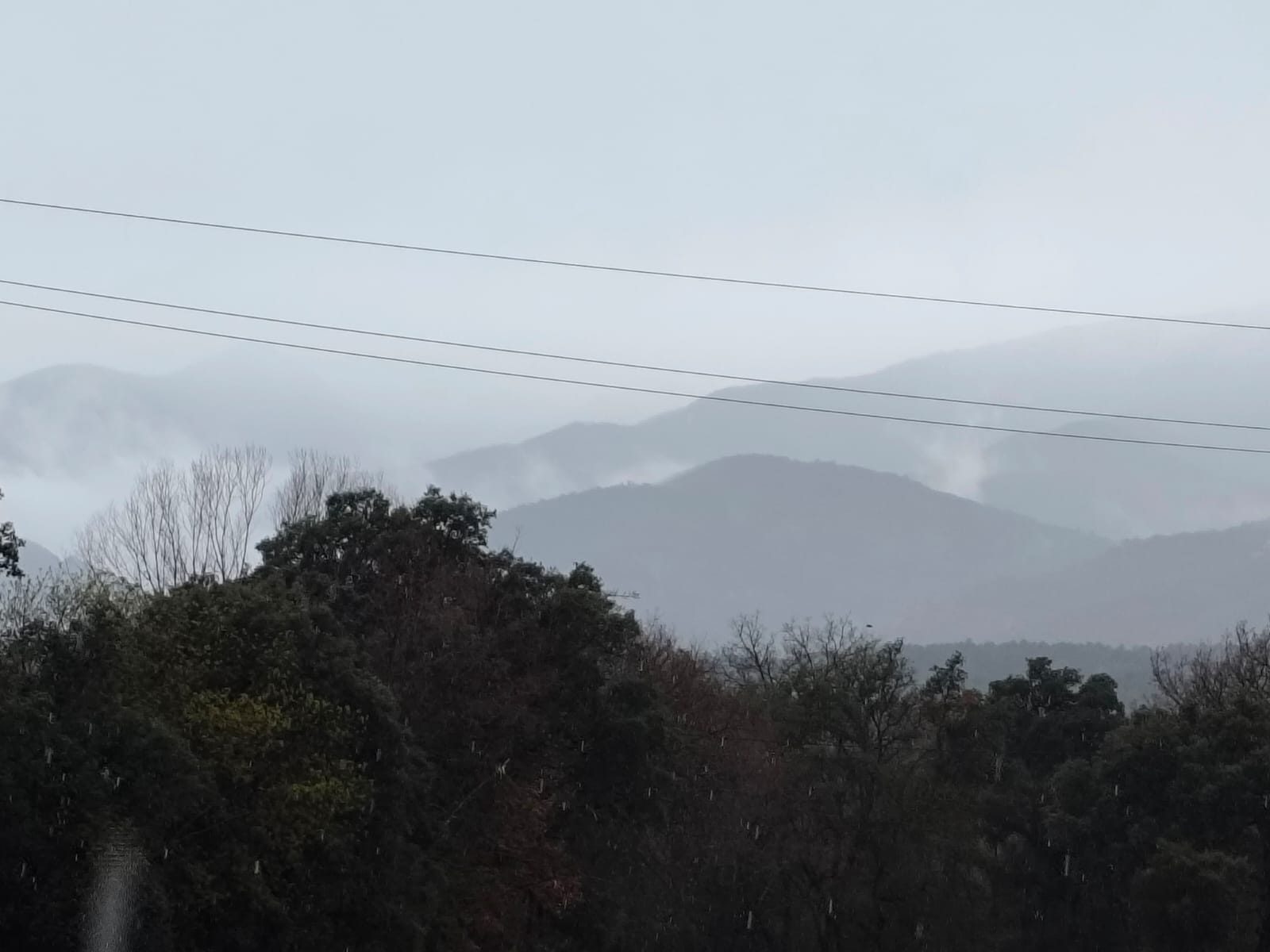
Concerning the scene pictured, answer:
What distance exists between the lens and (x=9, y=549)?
2297 cm

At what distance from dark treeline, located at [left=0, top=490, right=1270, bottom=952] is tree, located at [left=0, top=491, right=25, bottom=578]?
0.10 m

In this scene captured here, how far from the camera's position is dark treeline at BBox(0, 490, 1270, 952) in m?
24.5

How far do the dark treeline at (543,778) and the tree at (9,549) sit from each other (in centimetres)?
10

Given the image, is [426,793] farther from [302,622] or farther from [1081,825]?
[1081,825]

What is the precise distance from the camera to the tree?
22.9 meters

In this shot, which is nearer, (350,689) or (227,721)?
(227,721)

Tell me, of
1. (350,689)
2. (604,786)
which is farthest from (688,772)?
(350,689)

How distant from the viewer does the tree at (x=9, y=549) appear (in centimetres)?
2291

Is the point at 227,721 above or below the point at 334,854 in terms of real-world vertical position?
above

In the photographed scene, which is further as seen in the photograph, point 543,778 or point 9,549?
point 543,778

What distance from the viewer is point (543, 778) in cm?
3678

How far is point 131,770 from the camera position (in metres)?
23.6

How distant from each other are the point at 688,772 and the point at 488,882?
949cm

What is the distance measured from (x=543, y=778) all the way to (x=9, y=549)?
1693 centimetres
